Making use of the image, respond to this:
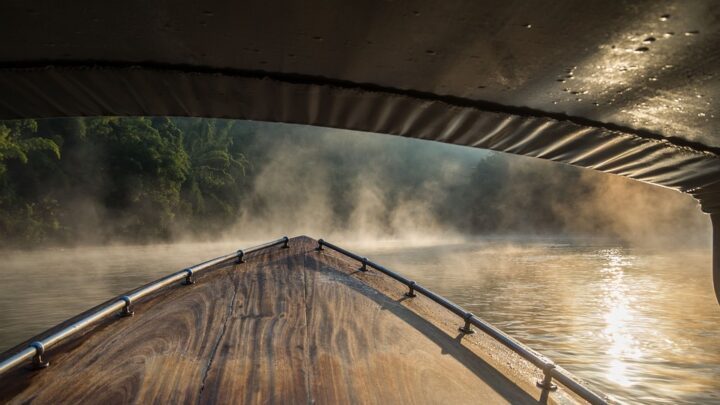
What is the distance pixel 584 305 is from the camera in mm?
9148

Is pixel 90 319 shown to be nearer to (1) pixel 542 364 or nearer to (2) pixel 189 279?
(2) pixel 189 279

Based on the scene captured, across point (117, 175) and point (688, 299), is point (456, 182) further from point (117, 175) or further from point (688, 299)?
point (688, 299)

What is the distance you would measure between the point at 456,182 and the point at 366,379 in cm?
4948

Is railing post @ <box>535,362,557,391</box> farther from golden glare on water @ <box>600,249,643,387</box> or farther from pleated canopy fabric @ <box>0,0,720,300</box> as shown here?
golden glare on water @ <box>600,249,643,387</box>

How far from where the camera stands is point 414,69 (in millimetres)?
1332

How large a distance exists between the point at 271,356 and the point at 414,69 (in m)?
1.52

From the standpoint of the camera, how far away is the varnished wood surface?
5.75 feet

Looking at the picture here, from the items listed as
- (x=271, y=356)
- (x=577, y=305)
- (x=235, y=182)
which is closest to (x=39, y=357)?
(x=271, y=356)

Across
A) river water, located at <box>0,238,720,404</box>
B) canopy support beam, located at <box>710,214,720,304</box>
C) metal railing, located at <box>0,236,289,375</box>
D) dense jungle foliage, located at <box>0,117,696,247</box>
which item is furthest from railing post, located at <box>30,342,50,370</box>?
dense jungle foliage, located at <box>0,117,696,247</box>

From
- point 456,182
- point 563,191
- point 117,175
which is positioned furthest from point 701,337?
point 456,182

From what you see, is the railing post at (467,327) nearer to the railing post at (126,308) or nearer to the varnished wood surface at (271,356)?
the varnished wood surface at (271,356)

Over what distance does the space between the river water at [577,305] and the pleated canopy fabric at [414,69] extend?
52.9 inches

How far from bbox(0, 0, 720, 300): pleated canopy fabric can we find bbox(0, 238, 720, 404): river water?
1.34 metres

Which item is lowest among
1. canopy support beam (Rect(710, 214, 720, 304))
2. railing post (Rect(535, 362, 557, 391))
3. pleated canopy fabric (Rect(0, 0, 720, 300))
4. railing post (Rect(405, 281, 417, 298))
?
railing post (Rect(535, 362, 557, 391))
